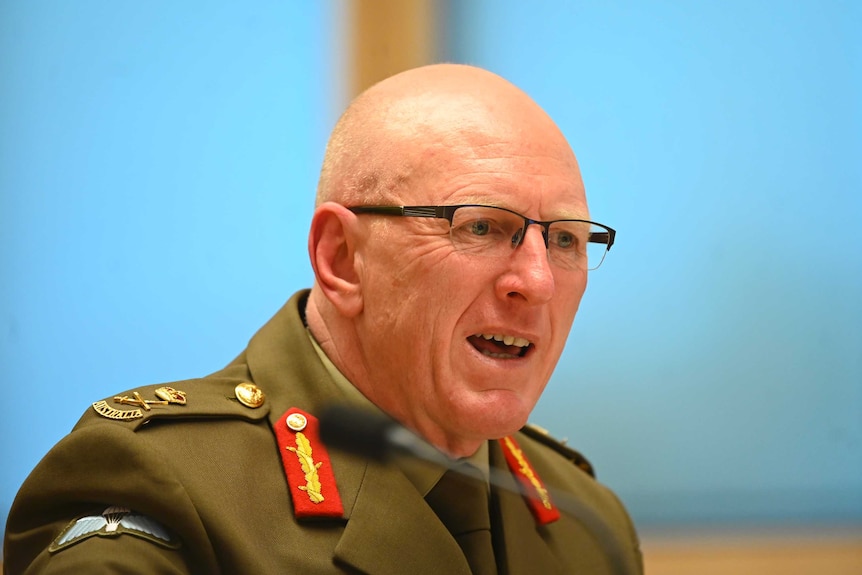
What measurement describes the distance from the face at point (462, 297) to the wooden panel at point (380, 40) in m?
1.24

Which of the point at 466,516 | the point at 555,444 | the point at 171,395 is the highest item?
the point at 171,395

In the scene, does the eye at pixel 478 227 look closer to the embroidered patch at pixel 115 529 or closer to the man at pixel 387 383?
the man at pixel 387 383

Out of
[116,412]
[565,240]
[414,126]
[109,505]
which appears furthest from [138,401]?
[565,240]

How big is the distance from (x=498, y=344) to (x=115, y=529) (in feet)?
2.25

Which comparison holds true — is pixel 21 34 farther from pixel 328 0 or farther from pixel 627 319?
pixel 627 319

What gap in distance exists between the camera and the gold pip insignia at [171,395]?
157 centimetres

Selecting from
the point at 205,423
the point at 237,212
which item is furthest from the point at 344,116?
the point at 237,212

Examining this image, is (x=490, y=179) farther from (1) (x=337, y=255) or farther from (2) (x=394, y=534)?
(2) (x=394, y=534)

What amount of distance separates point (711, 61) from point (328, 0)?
120 centimetres

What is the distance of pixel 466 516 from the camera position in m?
1.68

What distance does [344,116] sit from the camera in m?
1.84

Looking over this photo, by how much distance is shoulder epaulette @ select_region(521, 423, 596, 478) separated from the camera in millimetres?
2236

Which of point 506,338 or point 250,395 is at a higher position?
point 506,338

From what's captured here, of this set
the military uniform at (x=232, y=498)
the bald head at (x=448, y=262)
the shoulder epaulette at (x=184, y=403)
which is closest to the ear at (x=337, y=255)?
the bald head at (x=448, y=262)
